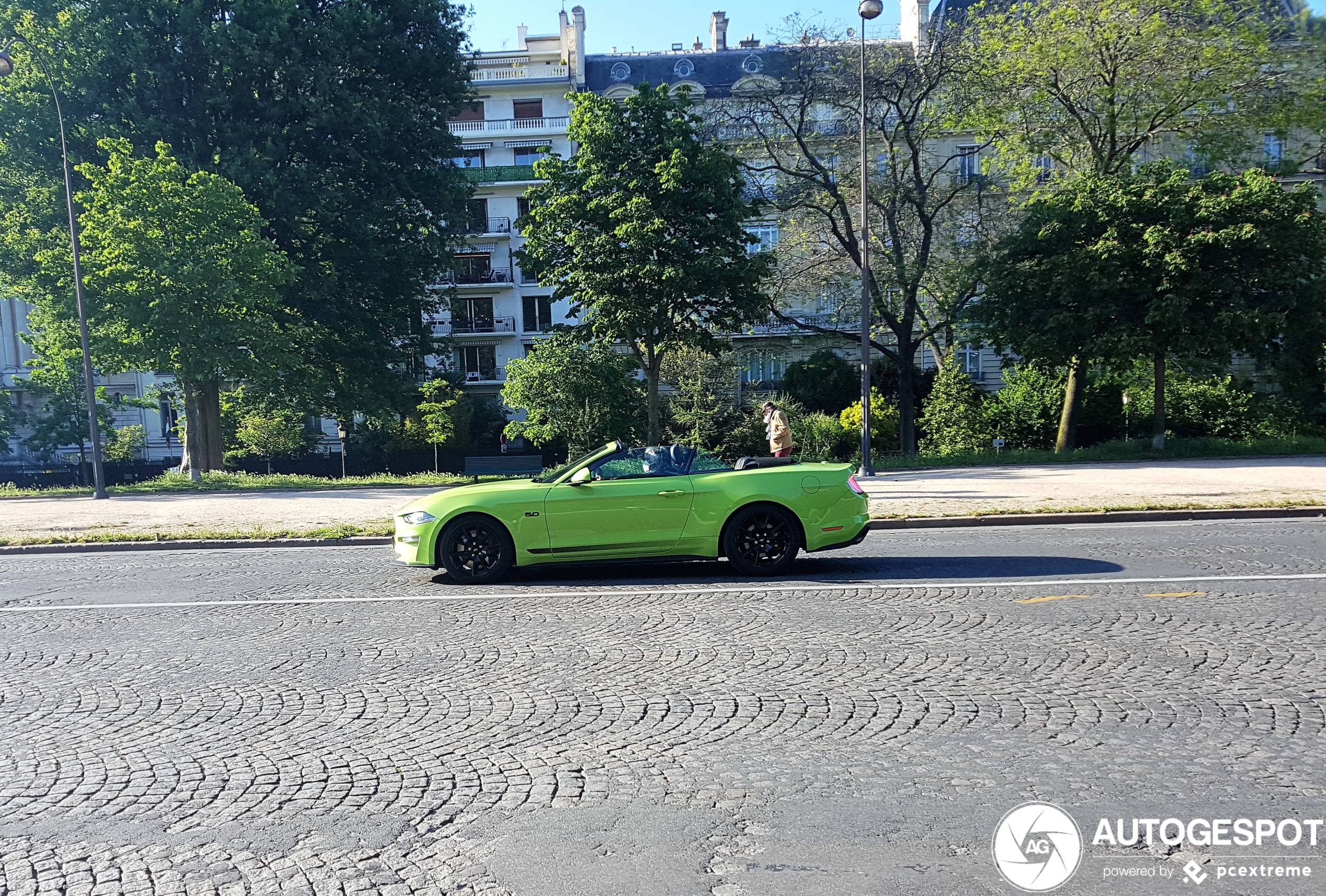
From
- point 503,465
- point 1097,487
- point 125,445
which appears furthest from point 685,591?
point 125,445

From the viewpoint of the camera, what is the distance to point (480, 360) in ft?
Result: 176

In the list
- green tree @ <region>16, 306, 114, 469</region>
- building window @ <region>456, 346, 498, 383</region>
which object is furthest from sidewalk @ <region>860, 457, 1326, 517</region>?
building window @ <region>456, 346, 498, 383</region>

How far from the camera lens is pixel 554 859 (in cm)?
325

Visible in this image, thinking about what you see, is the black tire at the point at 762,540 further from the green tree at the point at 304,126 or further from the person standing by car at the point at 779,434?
the green tree at the point at 304,126

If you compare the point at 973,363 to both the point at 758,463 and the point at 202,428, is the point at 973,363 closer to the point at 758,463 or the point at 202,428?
the point at 202,428

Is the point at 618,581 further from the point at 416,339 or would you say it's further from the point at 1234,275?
the point at 416,339

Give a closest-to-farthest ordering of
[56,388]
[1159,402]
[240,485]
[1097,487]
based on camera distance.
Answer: [1097,487] → [240,485] → [1159,402] → [56,388]

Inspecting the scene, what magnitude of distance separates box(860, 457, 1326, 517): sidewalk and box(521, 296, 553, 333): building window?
115ft

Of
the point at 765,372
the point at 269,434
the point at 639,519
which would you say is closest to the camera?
the point at 639,519

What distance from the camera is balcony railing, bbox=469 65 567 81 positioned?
51406 mm

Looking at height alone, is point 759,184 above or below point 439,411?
above

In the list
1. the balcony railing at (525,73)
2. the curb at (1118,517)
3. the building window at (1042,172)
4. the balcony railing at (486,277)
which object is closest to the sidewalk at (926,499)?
the curb at (1118,517)

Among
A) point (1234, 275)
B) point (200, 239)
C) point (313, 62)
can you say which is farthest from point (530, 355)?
point (1234, 275)

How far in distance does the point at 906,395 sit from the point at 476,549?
24156mm
